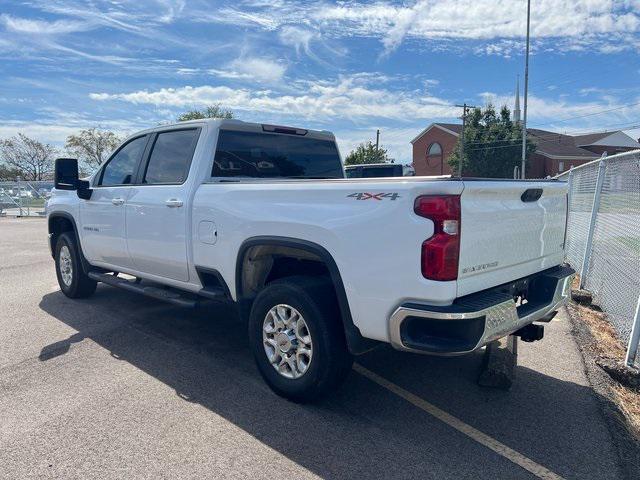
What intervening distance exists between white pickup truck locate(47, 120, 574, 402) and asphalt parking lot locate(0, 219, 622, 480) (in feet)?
1.37

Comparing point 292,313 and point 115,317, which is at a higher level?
point 292,313

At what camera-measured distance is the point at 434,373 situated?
4.34 meters

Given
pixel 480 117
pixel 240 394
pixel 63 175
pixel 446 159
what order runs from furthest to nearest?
pixel 446 159 → pixel 480 117 → pixel 63 175 → pixel 240 394

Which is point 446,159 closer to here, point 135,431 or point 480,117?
point 480,117

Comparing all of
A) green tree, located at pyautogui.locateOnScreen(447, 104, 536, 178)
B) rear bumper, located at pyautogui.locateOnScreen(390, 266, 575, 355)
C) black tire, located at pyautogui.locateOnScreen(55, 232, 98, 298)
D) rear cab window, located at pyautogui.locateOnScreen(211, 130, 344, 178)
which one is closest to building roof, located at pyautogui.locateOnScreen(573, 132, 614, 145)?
green tree, located at pyautogui.locateOnScreen(447, 104, 536, 178)

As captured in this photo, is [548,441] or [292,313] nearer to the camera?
[548,441]

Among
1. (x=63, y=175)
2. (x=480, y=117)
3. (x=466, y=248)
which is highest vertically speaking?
(x=480, y=117)

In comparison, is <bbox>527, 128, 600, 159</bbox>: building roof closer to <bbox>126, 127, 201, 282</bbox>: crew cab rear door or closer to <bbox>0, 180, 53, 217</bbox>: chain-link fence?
<bbox>0, 180, 53, 217</bbox>: chain-link fence

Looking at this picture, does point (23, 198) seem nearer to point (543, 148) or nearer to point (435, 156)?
point (435, 156)

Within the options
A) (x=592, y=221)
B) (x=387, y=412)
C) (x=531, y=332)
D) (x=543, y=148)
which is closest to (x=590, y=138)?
(x=543, y=148)

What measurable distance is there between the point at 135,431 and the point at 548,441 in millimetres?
2689

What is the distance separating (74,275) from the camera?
651cm

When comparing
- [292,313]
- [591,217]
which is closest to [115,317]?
[292,313]

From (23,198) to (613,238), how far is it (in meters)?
27.8
